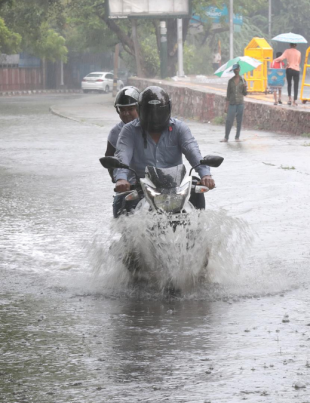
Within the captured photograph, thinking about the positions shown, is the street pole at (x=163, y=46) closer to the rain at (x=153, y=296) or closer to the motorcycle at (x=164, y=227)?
the rain at (x=153, y=296)

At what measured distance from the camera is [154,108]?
6.96 m

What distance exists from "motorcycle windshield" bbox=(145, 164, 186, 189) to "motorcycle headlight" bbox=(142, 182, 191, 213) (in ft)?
0.22

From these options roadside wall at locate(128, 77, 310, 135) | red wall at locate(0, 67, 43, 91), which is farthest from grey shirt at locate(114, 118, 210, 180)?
red wall at locate(0, 67, 43, 91)

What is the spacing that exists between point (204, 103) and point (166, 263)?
917 inches

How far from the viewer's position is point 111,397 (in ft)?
15.1

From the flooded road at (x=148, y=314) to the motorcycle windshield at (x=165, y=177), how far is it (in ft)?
1.30

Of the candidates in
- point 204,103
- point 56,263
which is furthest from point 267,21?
point 56,263

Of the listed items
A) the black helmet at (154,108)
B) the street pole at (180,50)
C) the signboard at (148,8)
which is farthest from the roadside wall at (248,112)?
the black helmet at (154,108)

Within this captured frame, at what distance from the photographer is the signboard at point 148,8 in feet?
137

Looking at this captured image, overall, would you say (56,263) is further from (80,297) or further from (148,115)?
(148,115)

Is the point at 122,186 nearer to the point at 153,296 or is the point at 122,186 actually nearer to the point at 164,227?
the point at 164,227

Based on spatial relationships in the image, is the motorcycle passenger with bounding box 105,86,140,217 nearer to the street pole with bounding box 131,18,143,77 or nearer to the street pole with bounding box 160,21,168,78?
the street pole with bounding box 160,21,168,78

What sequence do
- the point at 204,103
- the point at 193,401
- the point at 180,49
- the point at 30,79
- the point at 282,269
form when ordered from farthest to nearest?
the point at 30,79
the point at 180,49
the point at 204,103
the point at 282,269
the point at 193,401

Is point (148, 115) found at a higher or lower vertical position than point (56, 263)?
higher
